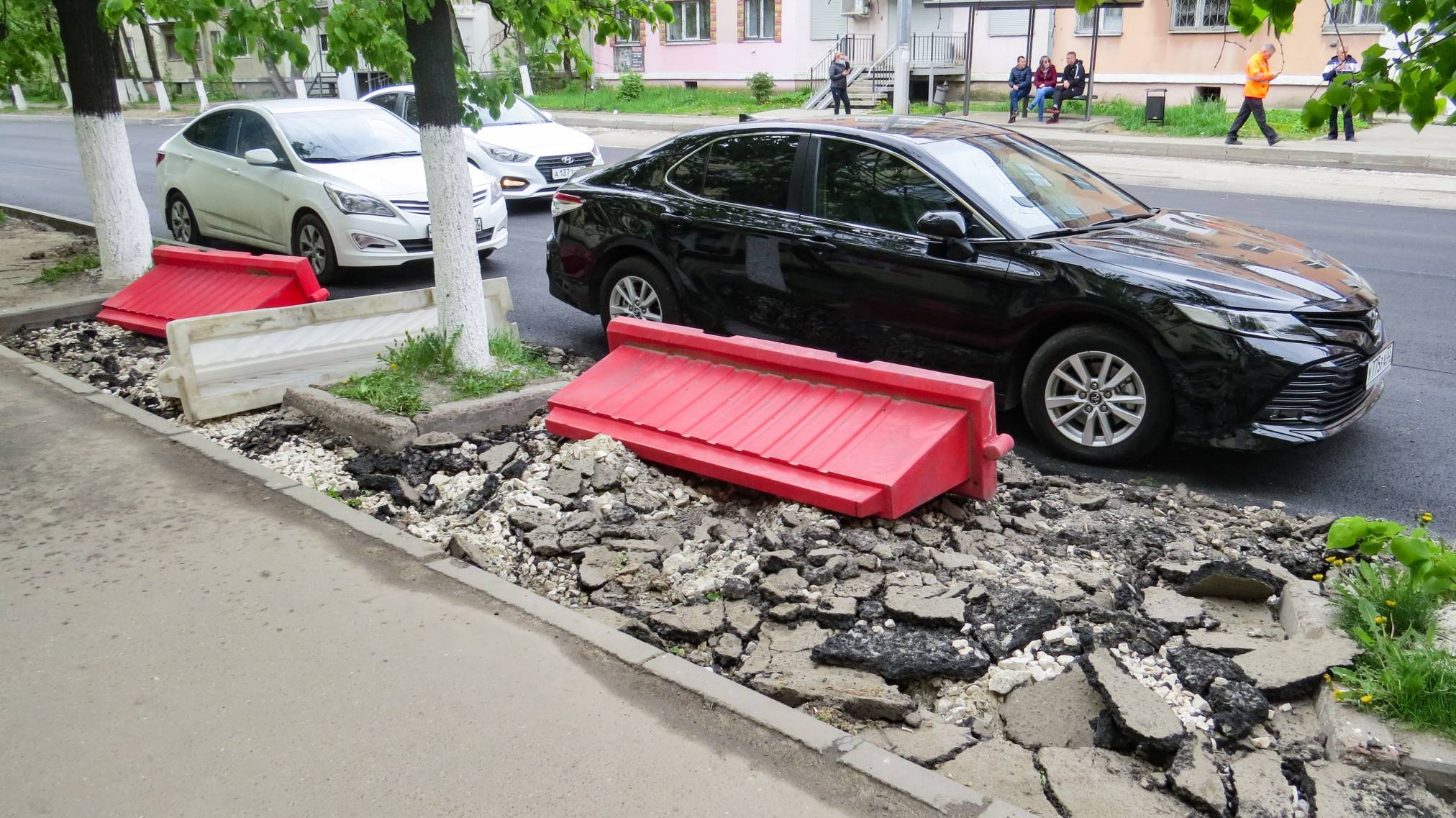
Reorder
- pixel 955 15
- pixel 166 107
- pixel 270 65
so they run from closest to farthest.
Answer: pixel 270 65 < pixel 955 15 < pixel 166 107

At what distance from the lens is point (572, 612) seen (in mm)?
4402

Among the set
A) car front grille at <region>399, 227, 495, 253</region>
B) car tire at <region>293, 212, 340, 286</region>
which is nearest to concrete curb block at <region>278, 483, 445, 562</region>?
car front grille at <region>399, 227, 495, 253</region>

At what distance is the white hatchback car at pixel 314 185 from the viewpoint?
1064cm

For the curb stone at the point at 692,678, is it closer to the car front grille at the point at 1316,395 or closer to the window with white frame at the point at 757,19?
the car front grille at the point at 1316,395

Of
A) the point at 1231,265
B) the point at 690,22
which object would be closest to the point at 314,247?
the point at 1231,265

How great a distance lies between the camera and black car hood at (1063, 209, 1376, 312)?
222 inches

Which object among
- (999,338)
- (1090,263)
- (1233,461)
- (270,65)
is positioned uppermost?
(270,65)

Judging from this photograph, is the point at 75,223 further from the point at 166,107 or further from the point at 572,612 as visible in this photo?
the point at 166,107

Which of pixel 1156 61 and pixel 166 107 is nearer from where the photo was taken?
pixel 1156 61

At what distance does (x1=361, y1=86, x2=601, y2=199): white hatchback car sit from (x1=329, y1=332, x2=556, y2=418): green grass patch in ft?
25.9

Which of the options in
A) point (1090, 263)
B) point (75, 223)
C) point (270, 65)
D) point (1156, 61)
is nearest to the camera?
point (1090, 263)

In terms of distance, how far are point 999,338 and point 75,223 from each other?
38.7ft

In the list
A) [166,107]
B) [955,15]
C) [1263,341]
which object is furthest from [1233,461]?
[166,107]

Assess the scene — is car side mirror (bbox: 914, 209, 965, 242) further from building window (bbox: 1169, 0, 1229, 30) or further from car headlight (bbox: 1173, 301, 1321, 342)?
building window (bbox: 1169, 0, 1229, 30)
